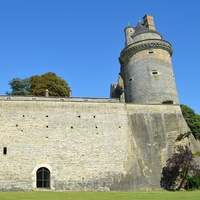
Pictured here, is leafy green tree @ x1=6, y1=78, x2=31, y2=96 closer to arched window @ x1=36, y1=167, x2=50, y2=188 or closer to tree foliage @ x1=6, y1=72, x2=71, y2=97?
tree foliage @ x1=6, y1=72, x2=71, y2=97

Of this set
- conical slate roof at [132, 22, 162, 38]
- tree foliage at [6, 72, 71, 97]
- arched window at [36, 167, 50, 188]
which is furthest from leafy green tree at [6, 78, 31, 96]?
arched window at [36, 167, 50, 188]

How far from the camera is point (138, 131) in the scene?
89.5ft

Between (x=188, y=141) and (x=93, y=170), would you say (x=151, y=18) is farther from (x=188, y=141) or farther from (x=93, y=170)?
(x=93, y=170)

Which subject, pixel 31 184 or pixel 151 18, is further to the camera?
pixel 151 18

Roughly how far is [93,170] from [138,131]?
20.0ft

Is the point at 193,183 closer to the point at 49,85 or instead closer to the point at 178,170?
the point at 178,170

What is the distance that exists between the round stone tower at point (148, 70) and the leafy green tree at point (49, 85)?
9.50m

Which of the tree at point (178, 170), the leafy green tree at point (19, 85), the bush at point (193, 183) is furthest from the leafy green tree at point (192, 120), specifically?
the leafy green tree at point (19, 85)

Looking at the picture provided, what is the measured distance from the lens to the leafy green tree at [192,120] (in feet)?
109

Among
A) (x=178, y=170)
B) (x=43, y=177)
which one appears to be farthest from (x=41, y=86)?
(x=178, y=170)

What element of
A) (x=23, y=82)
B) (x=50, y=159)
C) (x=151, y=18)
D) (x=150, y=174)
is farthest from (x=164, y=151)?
(x=23, y=82)

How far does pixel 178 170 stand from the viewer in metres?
24.9

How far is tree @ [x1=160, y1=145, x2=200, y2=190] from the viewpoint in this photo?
24487mm

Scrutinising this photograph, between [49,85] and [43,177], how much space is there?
16.8m
